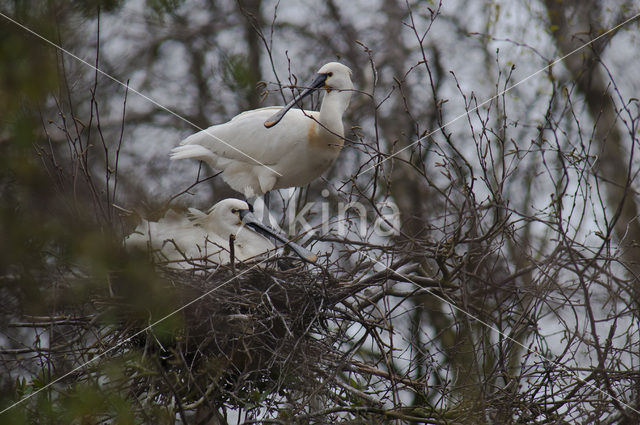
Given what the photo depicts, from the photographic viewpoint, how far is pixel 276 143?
5.86 meters

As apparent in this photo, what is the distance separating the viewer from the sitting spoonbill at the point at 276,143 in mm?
5789

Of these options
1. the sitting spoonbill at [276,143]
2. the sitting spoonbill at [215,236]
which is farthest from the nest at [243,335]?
the sitting spoonbill at [276,143]

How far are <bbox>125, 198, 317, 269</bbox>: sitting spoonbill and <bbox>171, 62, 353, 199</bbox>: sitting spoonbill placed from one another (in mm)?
569

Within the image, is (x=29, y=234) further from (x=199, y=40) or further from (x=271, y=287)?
(x=199, y=40)

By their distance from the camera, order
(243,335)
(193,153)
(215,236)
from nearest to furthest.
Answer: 1. (243,335)
2. (215,236)
3. (193,153)

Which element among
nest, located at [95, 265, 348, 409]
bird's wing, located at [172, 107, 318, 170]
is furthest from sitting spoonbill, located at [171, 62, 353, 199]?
nest, located at [95, 265, 348, 409]

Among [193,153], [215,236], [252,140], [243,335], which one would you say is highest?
[252,140]

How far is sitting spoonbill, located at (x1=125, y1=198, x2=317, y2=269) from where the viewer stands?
4492 mm

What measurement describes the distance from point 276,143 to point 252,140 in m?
0.17

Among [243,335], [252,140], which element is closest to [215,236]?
[252,140]

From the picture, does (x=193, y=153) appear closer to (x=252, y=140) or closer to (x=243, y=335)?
(x=252, y=140)

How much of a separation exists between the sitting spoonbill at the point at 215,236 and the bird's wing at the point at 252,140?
1.91 feet

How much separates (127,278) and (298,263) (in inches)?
95.1

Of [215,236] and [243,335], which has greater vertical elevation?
[215,236]
